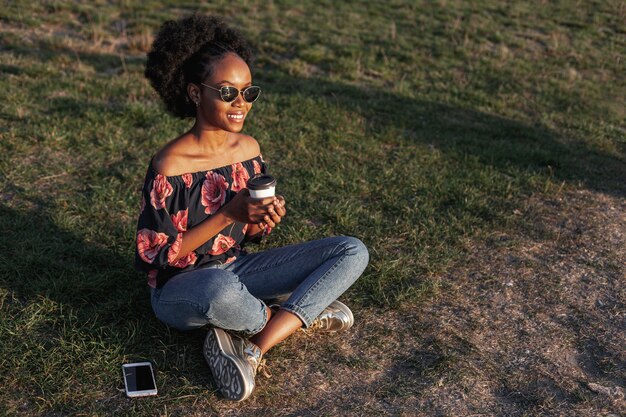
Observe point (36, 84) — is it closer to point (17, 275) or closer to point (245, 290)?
point (17, 275)

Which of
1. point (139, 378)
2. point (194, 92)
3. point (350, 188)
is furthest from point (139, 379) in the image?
point (350, 188)

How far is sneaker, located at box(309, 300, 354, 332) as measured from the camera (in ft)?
14.2

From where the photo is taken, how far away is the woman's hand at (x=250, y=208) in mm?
3639

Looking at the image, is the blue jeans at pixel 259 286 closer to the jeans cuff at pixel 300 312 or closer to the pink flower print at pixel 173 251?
the jeans cuff at pixel 300 312

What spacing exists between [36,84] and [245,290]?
505 cm

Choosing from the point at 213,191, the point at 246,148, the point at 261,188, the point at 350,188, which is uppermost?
the point at 261,188

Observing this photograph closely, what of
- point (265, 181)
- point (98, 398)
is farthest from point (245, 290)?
point (98, 398)

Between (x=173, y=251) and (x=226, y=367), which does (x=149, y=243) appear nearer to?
(x=173, y=251)

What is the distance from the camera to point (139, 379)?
3893 millimetres

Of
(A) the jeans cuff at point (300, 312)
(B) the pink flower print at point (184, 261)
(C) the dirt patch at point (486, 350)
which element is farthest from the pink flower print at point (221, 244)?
(C) the dirt patch at point (486, 350)

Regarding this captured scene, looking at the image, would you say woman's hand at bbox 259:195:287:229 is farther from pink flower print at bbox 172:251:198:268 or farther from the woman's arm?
pink flower print at bbox 172:251:198:268

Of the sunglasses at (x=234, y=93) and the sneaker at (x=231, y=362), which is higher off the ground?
the sunglasses at (x=234, y=93)

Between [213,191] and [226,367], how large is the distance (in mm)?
958

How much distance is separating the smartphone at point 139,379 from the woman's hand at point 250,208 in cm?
93
